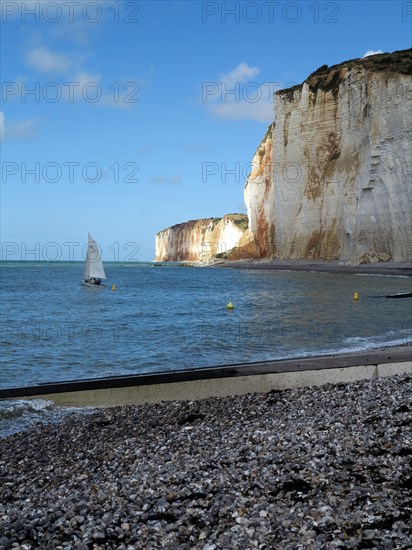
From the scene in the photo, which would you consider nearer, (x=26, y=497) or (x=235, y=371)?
(x=26, y=497)

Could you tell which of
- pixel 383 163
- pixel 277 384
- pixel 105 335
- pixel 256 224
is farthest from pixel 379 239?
pixel 277 384

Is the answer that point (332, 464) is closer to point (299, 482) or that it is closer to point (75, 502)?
point (299, 482)

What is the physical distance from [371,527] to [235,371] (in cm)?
509

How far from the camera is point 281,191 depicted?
72.4 meters

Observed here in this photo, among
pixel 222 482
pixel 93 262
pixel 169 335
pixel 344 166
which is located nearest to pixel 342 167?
pixel 344 166

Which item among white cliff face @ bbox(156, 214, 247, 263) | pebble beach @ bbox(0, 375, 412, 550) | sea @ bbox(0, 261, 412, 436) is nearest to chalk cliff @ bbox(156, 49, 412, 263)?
sea @ bbox(0, 261, 412, 436)

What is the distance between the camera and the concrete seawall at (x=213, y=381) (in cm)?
840

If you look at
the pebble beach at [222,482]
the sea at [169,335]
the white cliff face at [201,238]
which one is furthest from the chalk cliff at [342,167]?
the pebble beach at [222,482]

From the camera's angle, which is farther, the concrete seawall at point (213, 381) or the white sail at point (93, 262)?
the white sail at point (93, 262)

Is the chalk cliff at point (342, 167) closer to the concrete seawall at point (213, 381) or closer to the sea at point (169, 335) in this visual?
the sea at point (169, 335)

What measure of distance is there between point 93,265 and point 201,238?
352 ft

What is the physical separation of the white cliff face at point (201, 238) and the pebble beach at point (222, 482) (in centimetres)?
Answer: 10376

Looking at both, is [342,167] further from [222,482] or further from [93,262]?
[222,482]

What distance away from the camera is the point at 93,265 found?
50031mm
